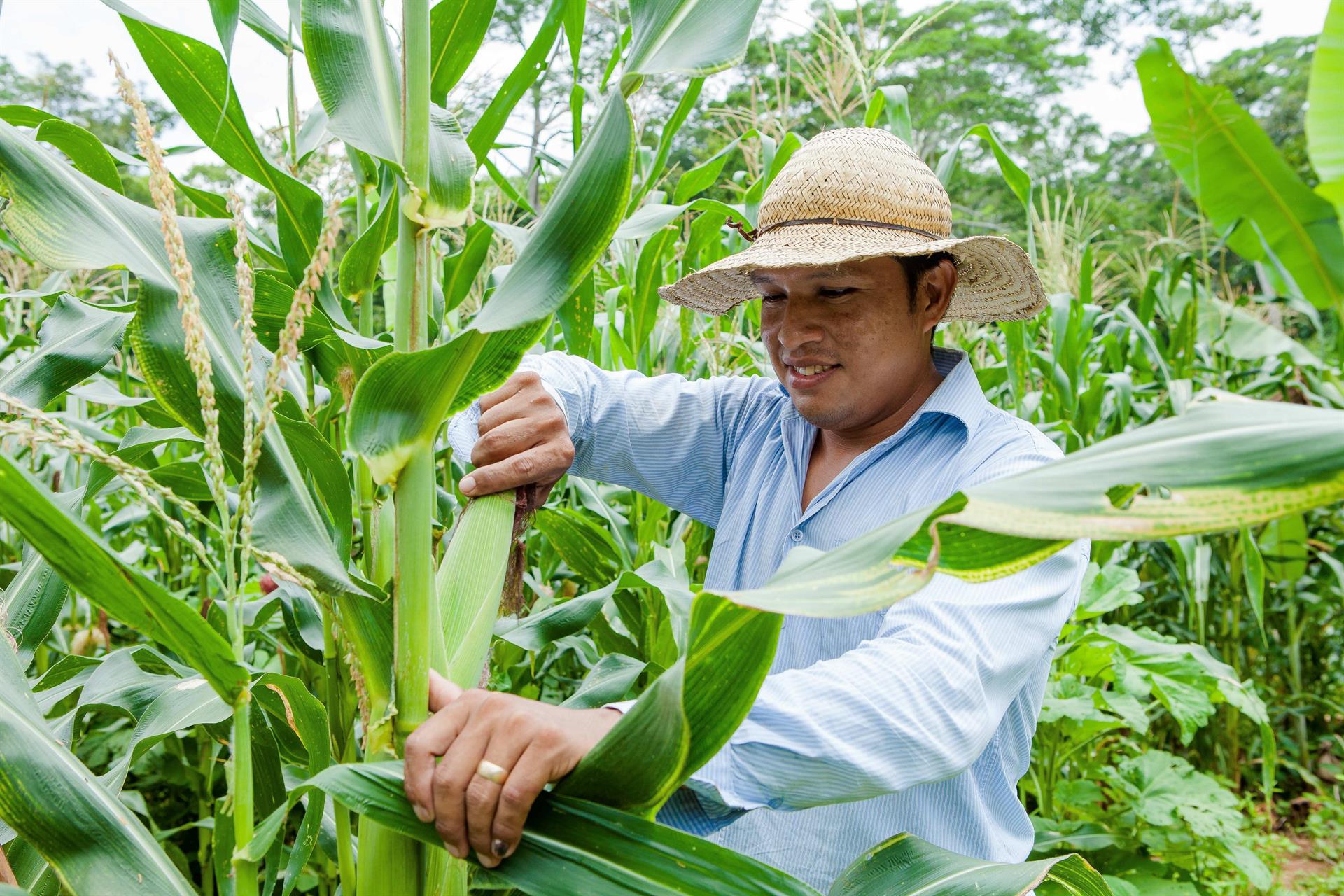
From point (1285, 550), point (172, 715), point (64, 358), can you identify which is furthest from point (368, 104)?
point (1285, 550)

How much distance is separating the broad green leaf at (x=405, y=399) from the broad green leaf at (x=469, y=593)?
160 millimetres

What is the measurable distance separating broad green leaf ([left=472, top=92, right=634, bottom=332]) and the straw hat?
56 centimetres

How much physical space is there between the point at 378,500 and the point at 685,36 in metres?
0.66

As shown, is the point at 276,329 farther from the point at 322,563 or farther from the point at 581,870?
the point at 581,870

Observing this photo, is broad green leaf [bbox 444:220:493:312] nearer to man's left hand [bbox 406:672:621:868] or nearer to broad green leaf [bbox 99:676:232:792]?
broad green leaf [bbox 99:676:232:792]

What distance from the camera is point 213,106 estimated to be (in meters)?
1.28

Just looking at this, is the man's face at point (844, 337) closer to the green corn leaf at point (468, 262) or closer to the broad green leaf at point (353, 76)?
the green corn leaf at point (468, 262)

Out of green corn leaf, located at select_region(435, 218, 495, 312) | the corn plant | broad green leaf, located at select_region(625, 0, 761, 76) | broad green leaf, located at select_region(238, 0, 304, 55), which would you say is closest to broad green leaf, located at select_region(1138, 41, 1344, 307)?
the corn plant

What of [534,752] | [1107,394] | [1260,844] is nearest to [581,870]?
[534,752]

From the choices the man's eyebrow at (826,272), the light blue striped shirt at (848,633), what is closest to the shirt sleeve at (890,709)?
the light blue striped shirt at (848,633)

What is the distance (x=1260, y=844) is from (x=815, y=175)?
2600mm

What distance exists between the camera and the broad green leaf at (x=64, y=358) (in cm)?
140

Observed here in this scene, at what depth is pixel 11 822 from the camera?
85 cm

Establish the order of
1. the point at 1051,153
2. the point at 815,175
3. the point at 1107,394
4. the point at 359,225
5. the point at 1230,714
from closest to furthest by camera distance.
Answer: the point at 359,225, the point at 815,175, the point at 1230,714, the point at 1107,394, the point at 1051,153
